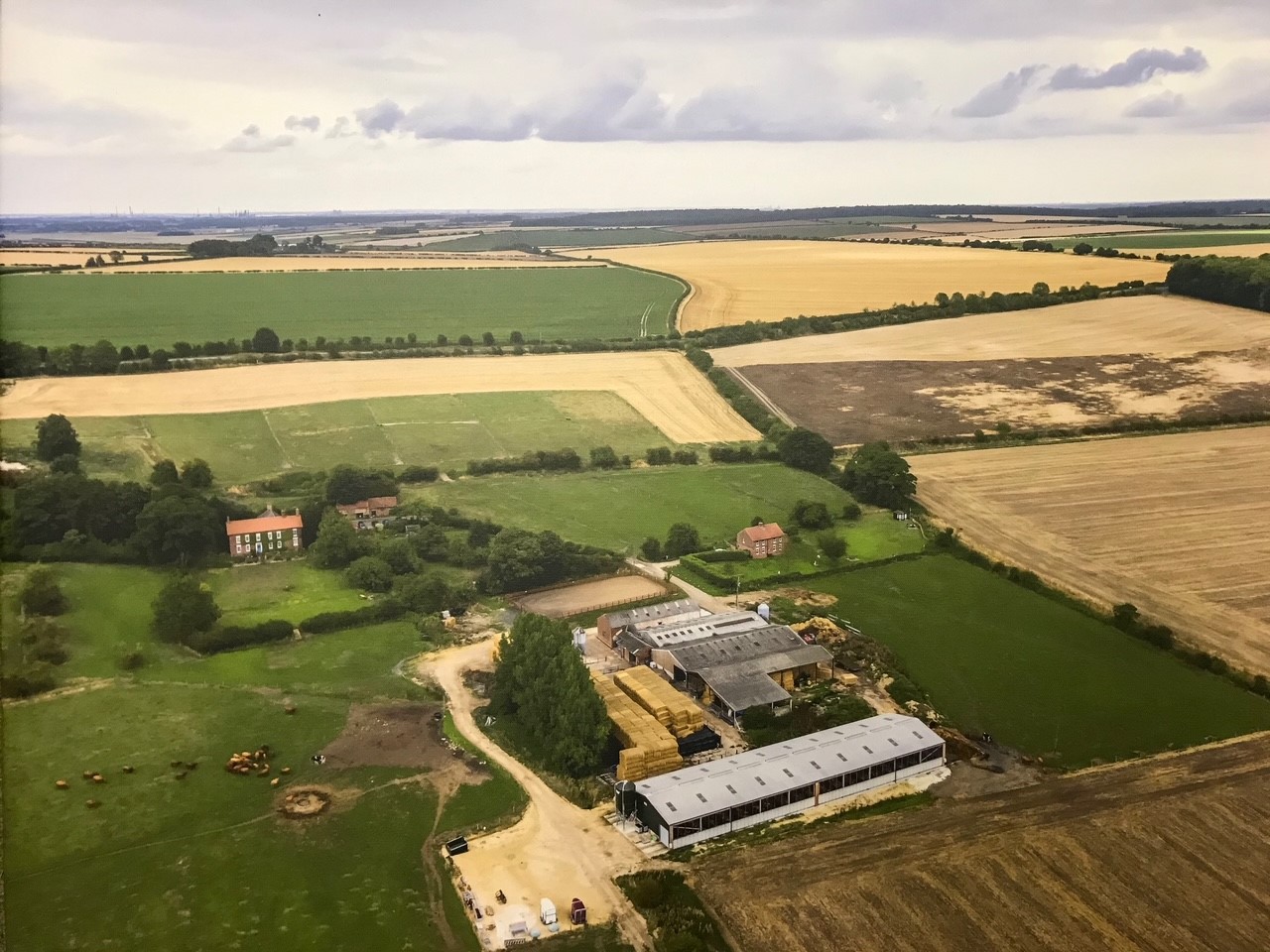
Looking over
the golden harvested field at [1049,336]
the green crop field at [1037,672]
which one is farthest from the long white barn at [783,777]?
the golden harvested field at [1049,336]

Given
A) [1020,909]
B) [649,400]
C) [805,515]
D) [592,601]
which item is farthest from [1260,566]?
[649,400]

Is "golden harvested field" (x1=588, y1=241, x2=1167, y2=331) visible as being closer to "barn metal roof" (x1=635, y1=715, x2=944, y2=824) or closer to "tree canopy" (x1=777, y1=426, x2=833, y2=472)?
"tree canopy" (x1=777, y1=426, x2=833, y2=472)

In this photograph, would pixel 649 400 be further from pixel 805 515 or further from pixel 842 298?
pixel 842 298

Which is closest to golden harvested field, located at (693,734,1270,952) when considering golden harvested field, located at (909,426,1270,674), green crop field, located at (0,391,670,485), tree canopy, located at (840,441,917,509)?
golden harvested field, located at (909,426,1270,674)

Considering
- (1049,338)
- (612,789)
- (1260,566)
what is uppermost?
(1049,338)

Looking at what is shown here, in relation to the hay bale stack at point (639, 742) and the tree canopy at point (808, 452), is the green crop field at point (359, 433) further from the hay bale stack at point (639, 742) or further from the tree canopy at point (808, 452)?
the hay bale stack at point (639, 742)

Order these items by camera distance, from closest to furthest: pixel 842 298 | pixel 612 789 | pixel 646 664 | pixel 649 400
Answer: pixel 612 789
pixel 646 664
pixel 649 400
pixel 842 298
